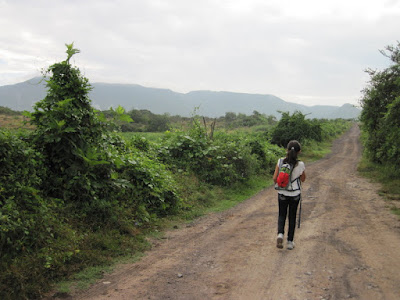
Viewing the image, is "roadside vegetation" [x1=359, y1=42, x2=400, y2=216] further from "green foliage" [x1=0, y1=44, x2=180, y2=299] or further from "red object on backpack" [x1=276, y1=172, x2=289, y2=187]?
"green foliage" [x1=0, y1=44, x2=180, y2=299]

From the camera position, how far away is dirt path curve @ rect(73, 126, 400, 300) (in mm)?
3789

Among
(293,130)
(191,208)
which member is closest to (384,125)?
(191,208)

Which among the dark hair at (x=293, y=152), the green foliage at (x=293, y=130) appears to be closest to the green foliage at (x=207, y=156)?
the dark hair at (x=293, y=152)

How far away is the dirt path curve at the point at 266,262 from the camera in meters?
3.79

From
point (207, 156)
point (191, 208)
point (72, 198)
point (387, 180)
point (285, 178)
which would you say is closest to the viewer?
point (285, 178)

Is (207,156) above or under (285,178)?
under

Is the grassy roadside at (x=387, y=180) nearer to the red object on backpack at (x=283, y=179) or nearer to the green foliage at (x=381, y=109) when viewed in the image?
the green foliage at (x=381, y=109)

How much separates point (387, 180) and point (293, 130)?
40.5 ft

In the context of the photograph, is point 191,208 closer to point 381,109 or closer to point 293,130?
point 381,109

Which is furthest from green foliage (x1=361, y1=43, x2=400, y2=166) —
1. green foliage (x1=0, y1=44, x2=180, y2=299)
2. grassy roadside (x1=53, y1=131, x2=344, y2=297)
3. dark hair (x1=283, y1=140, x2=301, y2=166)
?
green foliage (x1=0, y1=44, x2=180, y2=299)

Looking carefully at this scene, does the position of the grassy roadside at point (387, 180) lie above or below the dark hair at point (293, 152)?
below

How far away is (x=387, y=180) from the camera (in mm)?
12328

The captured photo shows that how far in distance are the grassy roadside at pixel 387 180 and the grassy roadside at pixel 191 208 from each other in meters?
4.14

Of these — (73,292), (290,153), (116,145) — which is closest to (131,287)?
(73,292)
